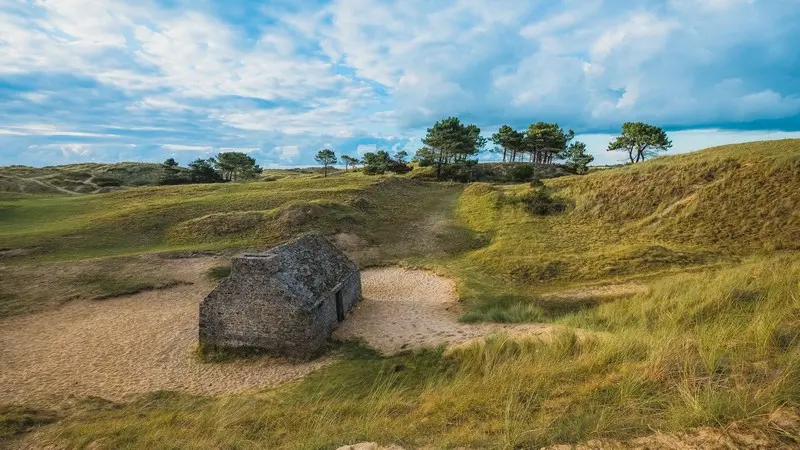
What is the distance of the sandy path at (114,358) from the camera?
17.1 meters

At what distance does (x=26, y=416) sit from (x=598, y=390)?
17722 millimetres

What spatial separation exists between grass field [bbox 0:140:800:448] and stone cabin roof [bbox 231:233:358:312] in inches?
151

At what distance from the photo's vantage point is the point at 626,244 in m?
32.8

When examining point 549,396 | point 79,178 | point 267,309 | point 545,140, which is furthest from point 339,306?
point 79,178

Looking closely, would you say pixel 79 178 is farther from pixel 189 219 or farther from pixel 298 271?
pixel 298 271

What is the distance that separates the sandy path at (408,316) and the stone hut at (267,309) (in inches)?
107

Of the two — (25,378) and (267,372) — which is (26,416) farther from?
(267,372)

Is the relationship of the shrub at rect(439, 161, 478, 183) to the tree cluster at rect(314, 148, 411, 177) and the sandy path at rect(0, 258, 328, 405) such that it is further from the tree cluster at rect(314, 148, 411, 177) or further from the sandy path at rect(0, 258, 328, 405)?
the sandy path at rect(0, 258, 328, 405)

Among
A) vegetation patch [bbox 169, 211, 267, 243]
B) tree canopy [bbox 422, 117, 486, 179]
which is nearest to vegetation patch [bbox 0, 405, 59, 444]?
vegetation patch [bbox 169, 211, 267, 243]

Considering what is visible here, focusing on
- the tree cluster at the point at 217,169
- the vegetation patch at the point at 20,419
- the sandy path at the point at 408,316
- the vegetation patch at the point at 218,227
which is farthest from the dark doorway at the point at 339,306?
the tree cluster at the point at 217,169

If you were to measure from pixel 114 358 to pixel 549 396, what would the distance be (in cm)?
2017

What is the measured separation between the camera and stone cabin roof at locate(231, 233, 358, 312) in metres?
19.5

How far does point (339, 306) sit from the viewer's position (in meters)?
23.4

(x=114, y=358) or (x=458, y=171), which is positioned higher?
(x=458, y=171)
